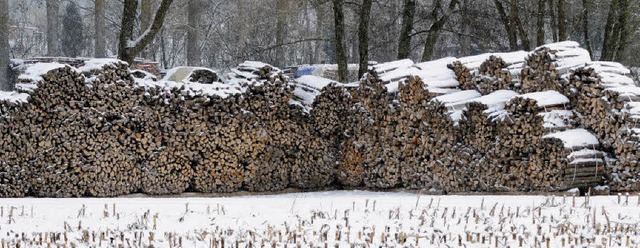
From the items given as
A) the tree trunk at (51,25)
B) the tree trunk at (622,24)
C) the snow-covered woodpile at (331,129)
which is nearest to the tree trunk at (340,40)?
the snow-covered woodpile at (331,129)

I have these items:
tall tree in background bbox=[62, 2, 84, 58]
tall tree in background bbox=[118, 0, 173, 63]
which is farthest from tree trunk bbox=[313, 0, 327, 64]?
tall tree in background bbox=[118, 0, 173, 63]

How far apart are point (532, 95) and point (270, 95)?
5.38 meters

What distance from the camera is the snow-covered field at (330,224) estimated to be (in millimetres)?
8164

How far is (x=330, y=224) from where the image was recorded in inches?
360

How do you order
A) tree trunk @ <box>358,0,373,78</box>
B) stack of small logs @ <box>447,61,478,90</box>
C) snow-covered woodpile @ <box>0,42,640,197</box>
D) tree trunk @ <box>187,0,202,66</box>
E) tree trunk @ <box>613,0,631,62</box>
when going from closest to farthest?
snow-covered woodpile @ <box>0,42,640,197</box>, stack of small logs @ <box>447,61,478,90</box>, tree trunk @ <box>358,0,373,78</box>, tree trunk @ <box>613,0,631,62</box>, tree trunk @ <box>187,0,202,66</box>

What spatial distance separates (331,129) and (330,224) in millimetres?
8512

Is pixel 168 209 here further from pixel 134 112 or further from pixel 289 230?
pixel 134 112

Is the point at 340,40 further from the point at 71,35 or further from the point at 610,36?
the point at 71,35

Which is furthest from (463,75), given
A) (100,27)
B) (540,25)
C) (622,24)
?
(100,27)

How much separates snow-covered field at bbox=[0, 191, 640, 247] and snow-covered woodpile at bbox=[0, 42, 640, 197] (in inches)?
82.4

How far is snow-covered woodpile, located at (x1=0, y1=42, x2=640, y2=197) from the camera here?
1318cm

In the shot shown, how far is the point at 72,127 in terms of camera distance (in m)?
15.1

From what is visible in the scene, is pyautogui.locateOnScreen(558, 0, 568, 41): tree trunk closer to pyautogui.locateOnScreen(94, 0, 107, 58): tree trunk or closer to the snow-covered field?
the snow-covered field

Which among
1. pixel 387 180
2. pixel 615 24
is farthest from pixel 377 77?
pixel 615 24
